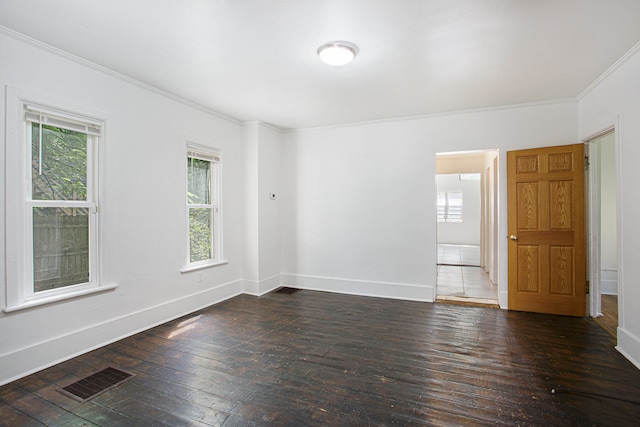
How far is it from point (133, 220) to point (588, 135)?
5.29 metres

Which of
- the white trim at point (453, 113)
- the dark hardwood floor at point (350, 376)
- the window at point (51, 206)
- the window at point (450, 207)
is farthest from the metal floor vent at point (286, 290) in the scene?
the window at point (450, 207)

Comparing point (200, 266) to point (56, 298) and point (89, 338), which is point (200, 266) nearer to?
point (89, 338)

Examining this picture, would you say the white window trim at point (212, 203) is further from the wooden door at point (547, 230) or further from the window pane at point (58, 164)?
the wooden door at point (547, 230)

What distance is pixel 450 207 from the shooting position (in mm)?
11891

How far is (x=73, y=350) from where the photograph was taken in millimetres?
2818

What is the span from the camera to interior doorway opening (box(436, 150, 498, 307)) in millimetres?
5086

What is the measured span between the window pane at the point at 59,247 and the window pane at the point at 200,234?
1.31 metres

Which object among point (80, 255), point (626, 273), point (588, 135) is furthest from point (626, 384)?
point (80, 255)

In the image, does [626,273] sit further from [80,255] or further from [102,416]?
[80,255]

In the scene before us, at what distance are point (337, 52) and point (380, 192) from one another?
2633 mm

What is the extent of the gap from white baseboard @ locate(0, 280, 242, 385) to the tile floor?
3.79 m

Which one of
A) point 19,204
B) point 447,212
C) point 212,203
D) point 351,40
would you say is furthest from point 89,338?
point 447,212

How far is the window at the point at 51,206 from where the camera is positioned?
2.49 meters

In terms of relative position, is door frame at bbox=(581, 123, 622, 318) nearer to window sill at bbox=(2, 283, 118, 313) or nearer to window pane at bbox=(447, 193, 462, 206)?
window sill at bbox=(2, 283, 118, 313)
